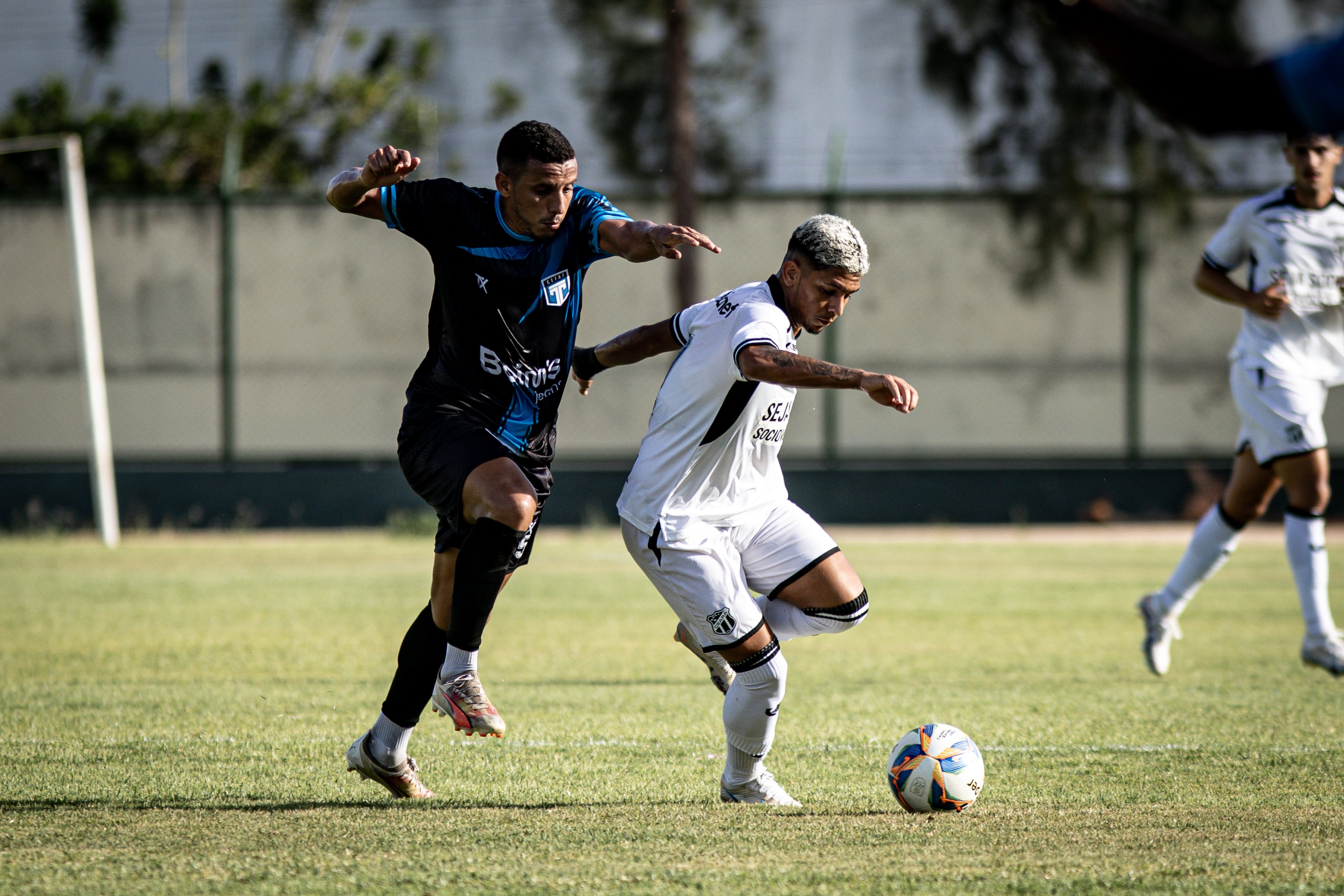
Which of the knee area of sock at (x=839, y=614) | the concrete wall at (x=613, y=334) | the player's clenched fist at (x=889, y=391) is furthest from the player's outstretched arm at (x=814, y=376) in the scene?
the concrete wall at (x=613, y=334)

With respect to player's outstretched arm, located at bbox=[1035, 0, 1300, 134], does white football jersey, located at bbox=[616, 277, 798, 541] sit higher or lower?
lower

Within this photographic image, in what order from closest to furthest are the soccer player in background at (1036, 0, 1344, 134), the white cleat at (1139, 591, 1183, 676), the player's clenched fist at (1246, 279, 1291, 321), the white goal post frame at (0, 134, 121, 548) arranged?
the soccer player in background at (1036, 0, 1344, 134), the player's clenched fist at (1246, 279, 1291, 321), the white cleat at (1139, 591, 1183, 676), the white goal post frame at (0, 134, 121, 548)

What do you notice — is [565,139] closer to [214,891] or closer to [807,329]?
[807,329]

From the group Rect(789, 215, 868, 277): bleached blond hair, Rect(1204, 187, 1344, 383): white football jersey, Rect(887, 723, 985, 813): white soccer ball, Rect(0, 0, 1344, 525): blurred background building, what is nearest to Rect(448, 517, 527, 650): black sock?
Rect(789, 215, 868, 277): bleached blond hair

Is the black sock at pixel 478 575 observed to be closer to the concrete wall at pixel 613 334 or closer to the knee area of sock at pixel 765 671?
the knee area of sock at pixel 765 671

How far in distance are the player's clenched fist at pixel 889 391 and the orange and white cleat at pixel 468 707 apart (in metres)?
1.43

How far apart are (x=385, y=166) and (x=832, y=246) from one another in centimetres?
140

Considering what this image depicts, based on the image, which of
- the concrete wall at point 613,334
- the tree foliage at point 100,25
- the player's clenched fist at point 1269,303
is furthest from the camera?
the tree foliage at point 100,25

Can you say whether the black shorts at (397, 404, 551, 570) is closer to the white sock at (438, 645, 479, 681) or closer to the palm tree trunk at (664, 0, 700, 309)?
the white sock at (438, 645, 479, 681)

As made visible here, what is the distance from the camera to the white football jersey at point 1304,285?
23.3 ft

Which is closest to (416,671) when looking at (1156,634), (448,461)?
(448,461)

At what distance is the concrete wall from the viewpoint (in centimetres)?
1816

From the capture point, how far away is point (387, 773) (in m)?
4.56

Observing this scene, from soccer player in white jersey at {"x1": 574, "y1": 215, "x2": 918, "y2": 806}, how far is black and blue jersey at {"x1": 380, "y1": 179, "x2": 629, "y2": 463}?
0.39m
